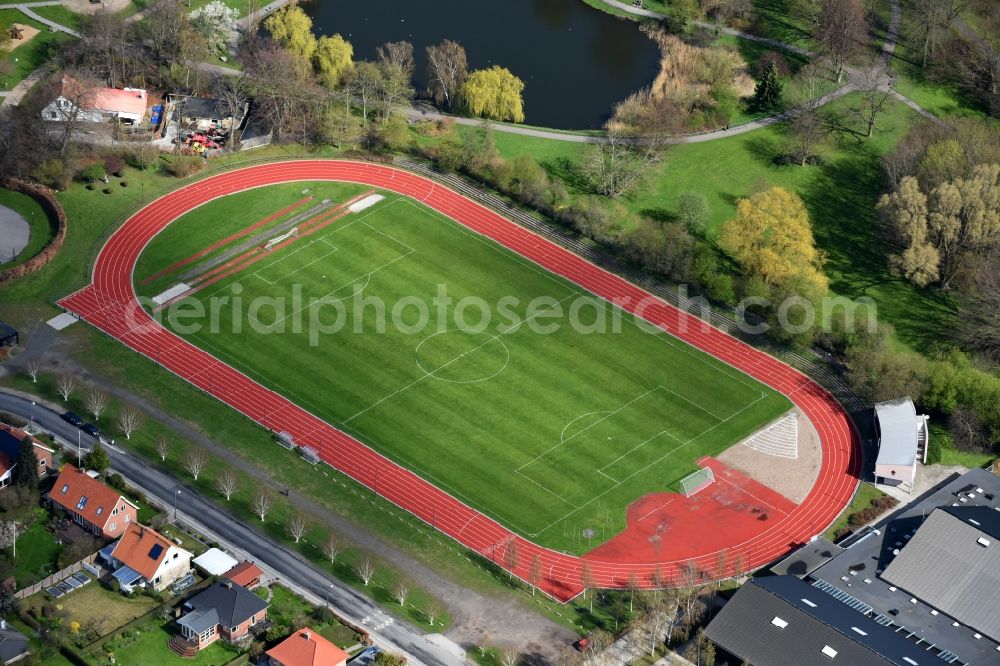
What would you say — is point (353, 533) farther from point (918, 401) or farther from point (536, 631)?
point (918, 401)

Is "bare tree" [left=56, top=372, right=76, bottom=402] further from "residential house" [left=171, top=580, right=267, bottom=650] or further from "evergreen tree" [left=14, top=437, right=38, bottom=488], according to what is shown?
"residential house" [left=171, top=580, right=267, bottom=650]

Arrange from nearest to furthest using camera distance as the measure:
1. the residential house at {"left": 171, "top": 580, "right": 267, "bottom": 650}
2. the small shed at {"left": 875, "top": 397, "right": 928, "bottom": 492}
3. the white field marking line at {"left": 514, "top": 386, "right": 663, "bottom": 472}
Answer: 1. the residential house at {"left": 171, "top": 580, "right": 267, "bottom": 650}
2. the white field marking line at {"left": 514, "top": 386, "right": 663, "bottom": 472}
3. the small shed at {"left": 875, "top": 397, "right": 928, "bottom": 492}

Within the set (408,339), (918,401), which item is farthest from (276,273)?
(918,401)

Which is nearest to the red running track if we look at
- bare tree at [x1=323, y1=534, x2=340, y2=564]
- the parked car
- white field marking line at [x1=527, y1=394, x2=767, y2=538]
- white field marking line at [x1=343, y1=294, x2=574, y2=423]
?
white field marking line at [x1=527, y1=394, x2=767, y2=538]

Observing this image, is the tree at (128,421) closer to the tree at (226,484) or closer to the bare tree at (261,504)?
the tree at (226,484)

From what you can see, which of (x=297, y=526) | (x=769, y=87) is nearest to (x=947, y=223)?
(x=769, y=87)

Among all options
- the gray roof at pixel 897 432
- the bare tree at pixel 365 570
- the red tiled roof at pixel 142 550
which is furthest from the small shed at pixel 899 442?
the red tiled roof at pixel 142 550
